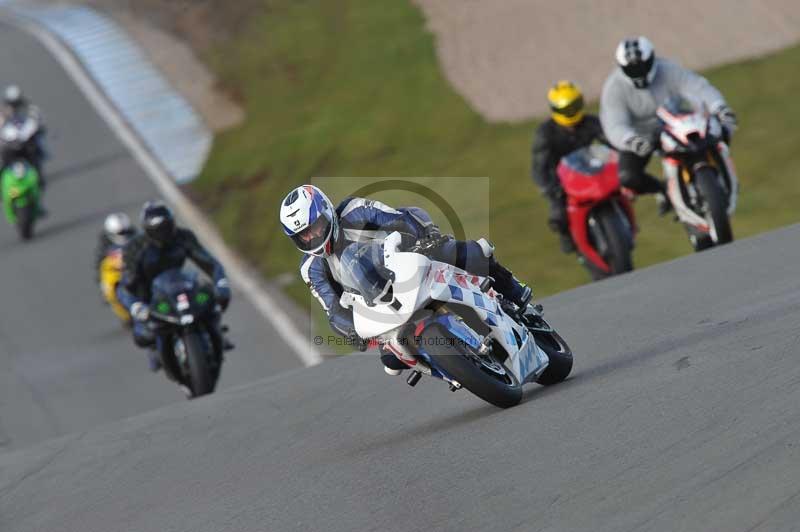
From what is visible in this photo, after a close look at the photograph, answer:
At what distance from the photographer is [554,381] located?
8312 mm

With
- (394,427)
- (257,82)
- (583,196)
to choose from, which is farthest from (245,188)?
(394,427)

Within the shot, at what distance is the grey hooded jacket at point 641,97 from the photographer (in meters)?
12.9

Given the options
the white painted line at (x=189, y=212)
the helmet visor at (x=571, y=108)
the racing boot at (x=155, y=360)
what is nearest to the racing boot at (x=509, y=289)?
the white painted line at (x=189, y=212)

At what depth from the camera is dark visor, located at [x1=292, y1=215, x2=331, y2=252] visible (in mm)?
7539

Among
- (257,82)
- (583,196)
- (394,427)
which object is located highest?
(394,427)

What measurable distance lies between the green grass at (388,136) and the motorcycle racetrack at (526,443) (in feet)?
17.9

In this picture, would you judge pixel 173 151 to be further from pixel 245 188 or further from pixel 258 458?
pixel 258 458

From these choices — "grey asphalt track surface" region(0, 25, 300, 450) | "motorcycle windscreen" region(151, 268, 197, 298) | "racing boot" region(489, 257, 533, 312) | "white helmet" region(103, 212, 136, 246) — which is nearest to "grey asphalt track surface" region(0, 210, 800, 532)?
"racing boot" region(489, 257, 533, 312)

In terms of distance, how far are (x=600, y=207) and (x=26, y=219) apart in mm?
13126

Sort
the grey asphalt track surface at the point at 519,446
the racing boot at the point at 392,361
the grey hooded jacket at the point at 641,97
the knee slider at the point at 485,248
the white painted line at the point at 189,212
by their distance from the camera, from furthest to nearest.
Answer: the white painted line at the point at 189,212, the grey hooded jacket at the point at 641,97, the knee slider at the point at 485,248, the racing boot at the point at 392,361, the grey asphalt track surface at the point at 519,446

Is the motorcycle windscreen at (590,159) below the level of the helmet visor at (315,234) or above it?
below

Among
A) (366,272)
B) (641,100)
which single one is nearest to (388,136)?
(641,100)

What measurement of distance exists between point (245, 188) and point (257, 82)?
24.9 feet

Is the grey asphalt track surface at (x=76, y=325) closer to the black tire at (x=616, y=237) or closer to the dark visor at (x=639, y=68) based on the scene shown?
the black tire at (x=616, y=237)
